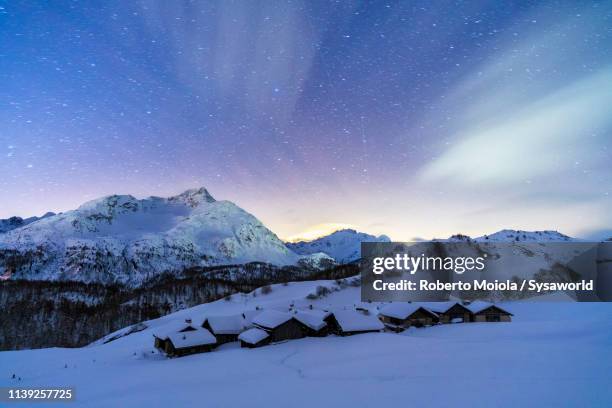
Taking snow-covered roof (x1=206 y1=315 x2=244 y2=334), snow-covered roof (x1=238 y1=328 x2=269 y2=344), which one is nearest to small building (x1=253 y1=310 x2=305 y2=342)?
snow-covered roof (x1=238 y1=328 x2=269 y2=344)

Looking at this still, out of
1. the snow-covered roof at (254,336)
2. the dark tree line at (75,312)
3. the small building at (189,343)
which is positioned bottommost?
the dark tree line at (75,312)

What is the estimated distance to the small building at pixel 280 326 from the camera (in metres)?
45.5

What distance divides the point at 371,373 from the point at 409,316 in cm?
3146

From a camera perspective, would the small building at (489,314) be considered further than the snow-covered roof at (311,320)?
Yes

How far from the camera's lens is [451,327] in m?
49.9

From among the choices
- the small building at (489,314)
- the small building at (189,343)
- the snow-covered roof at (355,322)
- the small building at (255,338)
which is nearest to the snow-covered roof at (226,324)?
the small building at (189,343)

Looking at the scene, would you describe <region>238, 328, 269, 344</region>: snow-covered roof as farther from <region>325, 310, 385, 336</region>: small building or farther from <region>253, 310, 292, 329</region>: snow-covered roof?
<region>325, 310, 385, 336</region>: small building

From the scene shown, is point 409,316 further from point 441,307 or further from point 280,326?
point 280,326

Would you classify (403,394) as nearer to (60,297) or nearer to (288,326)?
(288,326)

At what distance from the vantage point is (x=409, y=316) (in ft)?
174

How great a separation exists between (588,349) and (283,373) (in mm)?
28048

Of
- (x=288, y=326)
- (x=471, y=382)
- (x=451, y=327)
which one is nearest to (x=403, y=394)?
(x=471, y=382)

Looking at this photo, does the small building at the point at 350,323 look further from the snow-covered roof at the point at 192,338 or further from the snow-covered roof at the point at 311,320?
the snow-covered roof at the point at 192,338

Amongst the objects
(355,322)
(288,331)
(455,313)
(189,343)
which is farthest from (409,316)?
(189,343)
